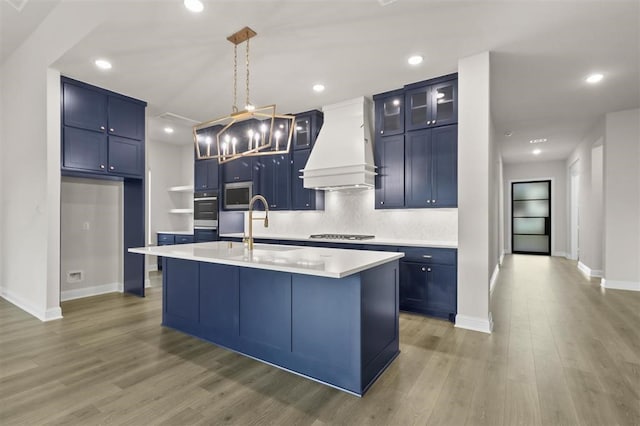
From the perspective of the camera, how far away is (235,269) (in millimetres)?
2777

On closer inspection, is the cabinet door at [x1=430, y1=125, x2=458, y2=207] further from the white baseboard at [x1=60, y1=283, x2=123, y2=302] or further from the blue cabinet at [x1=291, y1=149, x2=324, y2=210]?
the white baseboard at [x1=60, y1=283, x2=123, y2=302]

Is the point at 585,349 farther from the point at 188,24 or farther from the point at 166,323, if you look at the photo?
the point at 188,24

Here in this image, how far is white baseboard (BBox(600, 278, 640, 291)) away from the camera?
16.5ft

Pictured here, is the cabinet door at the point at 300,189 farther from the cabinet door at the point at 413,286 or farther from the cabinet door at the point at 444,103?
the cabinet door at the point at 444,103

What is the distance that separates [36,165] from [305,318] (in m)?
3.90

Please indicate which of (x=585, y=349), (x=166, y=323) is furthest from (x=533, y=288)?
(x=166, y=323)

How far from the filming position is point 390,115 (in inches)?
171

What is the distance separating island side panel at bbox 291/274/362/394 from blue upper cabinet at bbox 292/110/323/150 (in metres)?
3.22

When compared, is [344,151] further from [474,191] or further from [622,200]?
[622,200]

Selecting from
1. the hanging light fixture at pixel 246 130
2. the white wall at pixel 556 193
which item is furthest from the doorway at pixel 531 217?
the hanging light fixture at pixel 246 130

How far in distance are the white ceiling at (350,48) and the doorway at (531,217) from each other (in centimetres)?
523

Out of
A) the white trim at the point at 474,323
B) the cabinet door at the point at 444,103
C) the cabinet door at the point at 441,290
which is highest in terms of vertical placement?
the cabinet door at the point at 444,103

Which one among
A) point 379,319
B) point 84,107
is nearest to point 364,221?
point 379,319

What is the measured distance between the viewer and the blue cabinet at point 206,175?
606 centimetres
